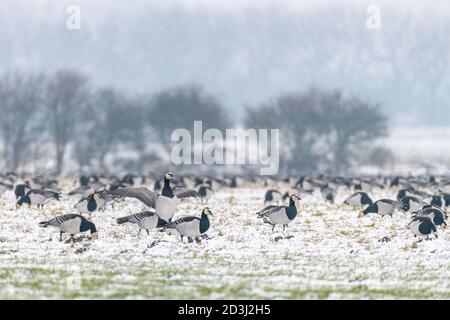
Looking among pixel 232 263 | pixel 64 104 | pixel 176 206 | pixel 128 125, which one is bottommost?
pixel 232 263

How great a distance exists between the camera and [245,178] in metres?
59.2

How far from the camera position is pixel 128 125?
4146 inches

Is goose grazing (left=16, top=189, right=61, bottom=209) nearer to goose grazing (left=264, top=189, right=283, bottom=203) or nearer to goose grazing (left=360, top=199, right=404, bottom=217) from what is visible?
goose grazing (left=264, top=189, right=283, bottom=203)

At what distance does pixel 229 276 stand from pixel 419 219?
7.08 m

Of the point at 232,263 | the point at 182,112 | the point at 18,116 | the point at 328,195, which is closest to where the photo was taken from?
the point at 232,263

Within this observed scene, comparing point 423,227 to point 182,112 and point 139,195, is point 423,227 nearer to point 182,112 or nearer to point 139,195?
point 139,195

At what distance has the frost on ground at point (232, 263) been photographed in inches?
512

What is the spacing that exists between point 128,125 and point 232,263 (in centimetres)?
9046

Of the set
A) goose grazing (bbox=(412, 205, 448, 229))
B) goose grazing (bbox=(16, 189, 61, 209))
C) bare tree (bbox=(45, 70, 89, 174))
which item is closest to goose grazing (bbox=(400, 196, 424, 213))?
goose grazing (bbox=(412, 205, 448, 229))

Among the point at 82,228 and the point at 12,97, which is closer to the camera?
the point at 82,228

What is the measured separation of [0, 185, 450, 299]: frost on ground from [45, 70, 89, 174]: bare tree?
7847 centimetres

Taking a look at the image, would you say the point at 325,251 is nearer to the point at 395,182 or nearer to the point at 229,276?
the point at 229,276

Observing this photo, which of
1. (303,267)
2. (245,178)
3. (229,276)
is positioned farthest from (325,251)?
(245,178)

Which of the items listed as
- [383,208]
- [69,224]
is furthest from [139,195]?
[383,208]
